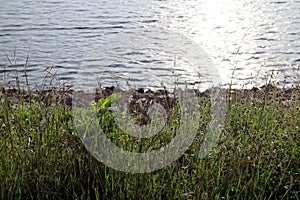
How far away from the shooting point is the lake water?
521cm

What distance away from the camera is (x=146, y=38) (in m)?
6.66

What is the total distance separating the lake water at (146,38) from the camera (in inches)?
205

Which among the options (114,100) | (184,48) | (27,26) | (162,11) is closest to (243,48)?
(184,48)

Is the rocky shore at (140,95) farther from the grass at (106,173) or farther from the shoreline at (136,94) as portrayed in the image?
the grass at (106,173)

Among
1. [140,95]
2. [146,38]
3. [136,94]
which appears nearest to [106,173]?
[136,94]

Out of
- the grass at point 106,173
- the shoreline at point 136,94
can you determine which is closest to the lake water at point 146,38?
the shoreline at point 136,94

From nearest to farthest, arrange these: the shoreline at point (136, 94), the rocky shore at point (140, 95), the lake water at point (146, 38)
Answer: the rocky shore at point (140, 95) < the shoreline at point (136, 94) < the lake water at point (146, 38)

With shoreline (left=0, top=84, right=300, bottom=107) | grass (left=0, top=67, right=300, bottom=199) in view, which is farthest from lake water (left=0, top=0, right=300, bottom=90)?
grass (left=0, top=67, right=300, bottom=199)

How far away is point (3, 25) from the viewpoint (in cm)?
725

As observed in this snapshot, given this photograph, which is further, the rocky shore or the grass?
the rocky shore

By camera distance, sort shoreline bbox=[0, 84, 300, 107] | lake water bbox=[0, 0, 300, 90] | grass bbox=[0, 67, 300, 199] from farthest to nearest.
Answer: lake water bbox=[0, 0, 300, 90] → shoreline bbox=[0, 84, 300, 107] → grass bbox=[0, 67, 300, 199]

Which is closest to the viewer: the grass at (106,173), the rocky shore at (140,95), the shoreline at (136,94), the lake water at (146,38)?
the grass at (106,173)

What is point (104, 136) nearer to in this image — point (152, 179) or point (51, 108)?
point (152, 179)

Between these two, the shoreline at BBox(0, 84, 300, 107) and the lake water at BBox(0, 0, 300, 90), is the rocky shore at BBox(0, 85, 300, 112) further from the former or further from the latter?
the lake water at BBox(0, 0, 300, 90)
